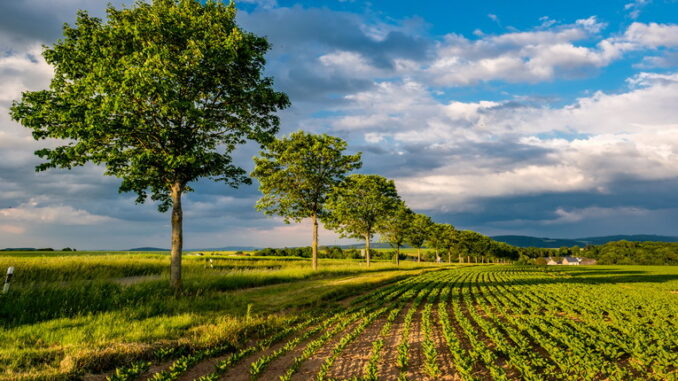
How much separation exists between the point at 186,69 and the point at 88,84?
4446mm

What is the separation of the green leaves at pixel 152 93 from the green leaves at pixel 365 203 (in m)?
30.1

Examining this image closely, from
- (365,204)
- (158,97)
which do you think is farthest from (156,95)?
(365,204)

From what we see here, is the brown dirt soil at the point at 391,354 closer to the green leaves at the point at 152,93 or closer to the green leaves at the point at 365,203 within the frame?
the green leaves at the point at 152,93

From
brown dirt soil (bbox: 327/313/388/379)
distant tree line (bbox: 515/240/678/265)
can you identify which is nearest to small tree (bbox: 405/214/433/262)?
brown dirt soil (bbox: 327/313/388/379)

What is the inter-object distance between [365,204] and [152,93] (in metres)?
38.4

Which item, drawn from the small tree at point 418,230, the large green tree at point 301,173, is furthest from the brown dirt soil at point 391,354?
the small tree at point 418,230

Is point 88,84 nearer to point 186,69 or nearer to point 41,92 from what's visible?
point 41,92

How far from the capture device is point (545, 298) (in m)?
22.1

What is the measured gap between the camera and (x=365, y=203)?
51344 mm

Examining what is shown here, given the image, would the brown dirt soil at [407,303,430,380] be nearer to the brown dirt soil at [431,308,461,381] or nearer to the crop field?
the crop field

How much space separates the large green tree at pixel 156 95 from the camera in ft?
50.0

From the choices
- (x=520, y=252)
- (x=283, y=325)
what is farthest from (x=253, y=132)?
(x=520, y=252)

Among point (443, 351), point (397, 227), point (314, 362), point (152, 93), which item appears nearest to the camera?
point (314, 362)

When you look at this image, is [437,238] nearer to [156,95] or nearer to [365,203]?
[365,203]
